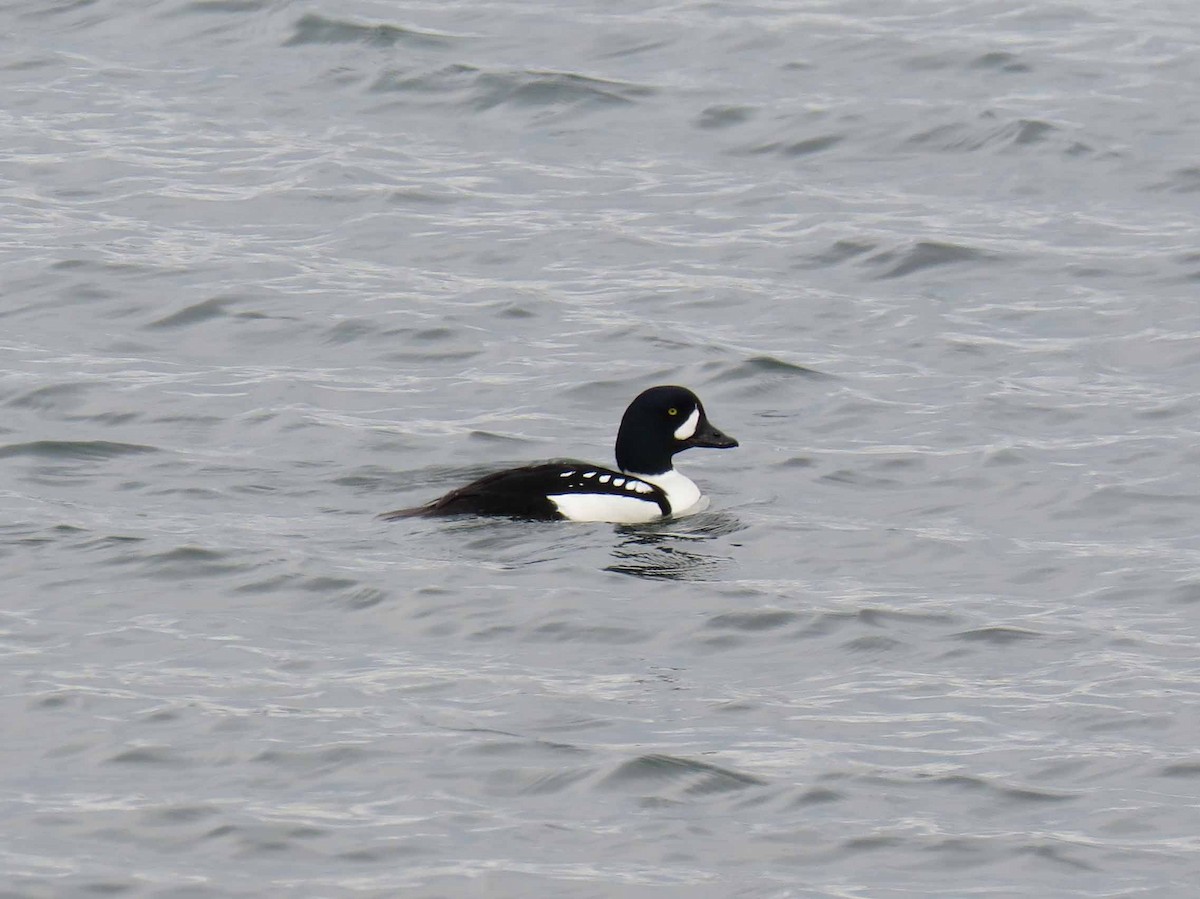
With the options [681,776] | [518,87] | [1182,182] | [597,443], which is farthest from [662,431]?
[518,87]

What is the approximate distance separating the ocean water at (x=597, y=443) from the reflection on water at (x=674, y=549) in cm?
4

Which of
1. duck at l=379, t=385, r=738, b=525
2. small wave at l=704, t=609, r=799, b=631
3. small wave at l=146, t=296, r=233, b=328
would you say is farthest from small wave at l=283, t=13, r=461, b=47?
small wave at l=704, t=609, r=799, b=631

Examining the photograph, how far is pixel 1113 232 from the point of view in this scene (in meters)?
16.2

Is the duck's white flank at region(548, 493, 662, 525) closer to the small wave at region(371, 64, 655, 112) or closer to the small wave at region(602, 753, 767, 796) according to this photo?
the small wave at region(602, 753, 767, 796)

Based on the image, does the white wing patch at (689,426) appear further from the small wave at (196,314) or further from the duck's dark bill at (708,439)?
the small wave at (196,314)

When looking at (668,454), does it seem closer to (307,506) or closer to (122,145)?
(307,506)

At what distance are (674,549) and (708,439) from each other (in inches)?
46.1

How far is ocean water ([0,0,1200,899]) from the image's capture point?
802 cm

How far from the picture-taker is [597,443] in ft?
43.6

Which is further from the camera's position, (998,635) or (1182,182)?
(1182,182)

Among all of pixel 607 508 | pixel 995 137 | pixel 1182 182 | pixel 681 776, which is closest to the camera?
pixel 681 776

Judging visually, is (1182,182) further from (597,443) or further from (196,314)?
(196,314)

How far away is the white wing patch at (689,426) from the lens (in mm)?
12539

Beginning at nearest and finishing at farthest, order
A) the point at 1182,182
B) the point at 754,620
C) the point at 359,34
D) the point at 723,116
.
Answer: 1. the point at 754,620
2. the point at 1182,182
3. the point at 723,116
4. the point at 359,34
